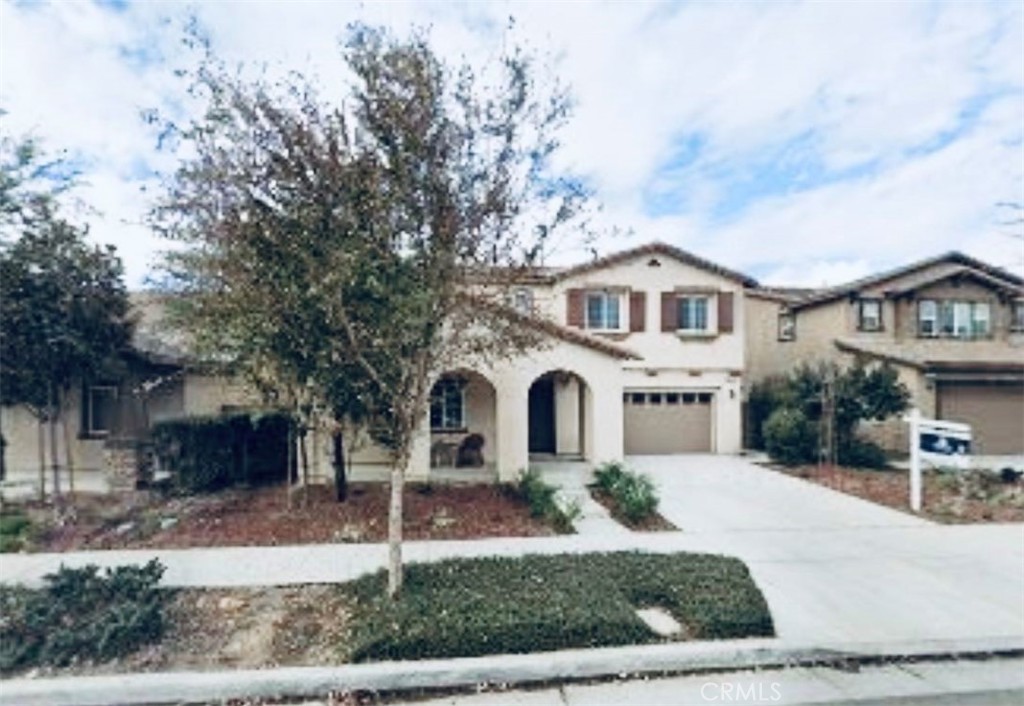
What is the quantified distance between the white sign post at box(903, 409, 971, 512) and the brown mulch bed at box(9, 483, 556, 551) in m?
7.53

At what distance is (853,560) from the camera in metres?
10.4

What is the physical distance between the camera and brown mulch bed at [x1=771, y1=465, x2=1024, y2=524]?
44.9 feet

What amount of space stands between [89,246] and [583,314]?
44.0 ft

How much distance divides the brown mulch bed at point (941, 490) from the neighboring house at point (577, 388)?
171 inches

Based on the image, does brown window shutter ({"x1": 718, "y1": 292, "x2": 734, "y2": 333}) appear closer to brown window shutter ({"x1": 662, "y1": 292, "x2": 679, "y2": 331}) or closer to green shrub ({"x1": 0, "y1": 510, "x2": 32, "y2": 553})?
brown window shutter ({"x1": 662, "y1": 292, "x2": 679, "y2": 331})

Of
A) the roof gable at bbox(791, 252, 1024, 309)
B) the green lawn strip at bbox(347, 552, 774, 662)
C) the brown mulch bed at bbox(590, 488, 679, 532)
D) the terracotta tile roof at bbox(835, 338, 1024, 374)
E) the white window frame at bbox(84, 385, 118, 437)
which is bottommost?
the brown mulch bed at bbox(590, 488, 679, 532)

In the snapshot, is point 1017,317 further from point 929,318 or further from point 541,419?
point 541,419

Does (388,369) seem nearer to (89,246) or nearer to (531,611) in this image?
(531,611)

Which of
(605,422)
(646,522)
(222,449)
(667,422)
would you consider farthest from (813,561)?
(222,449)

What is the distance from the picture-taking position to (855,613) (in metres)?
8.01

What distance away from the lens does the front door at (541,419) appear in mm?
21219

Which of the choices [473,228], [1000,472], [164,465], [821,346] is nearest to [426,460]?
[164,465]

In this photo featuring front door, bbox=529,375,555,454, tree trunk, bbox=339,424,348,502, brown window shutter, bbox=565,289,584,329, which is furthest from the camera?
brown window shutter, bbox=565,289,584,329

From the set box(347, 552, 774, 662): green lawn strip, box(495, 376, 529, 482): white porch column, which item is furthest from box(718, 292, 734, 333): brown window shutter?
box(347, 552, 774, 662): green lawn strip
